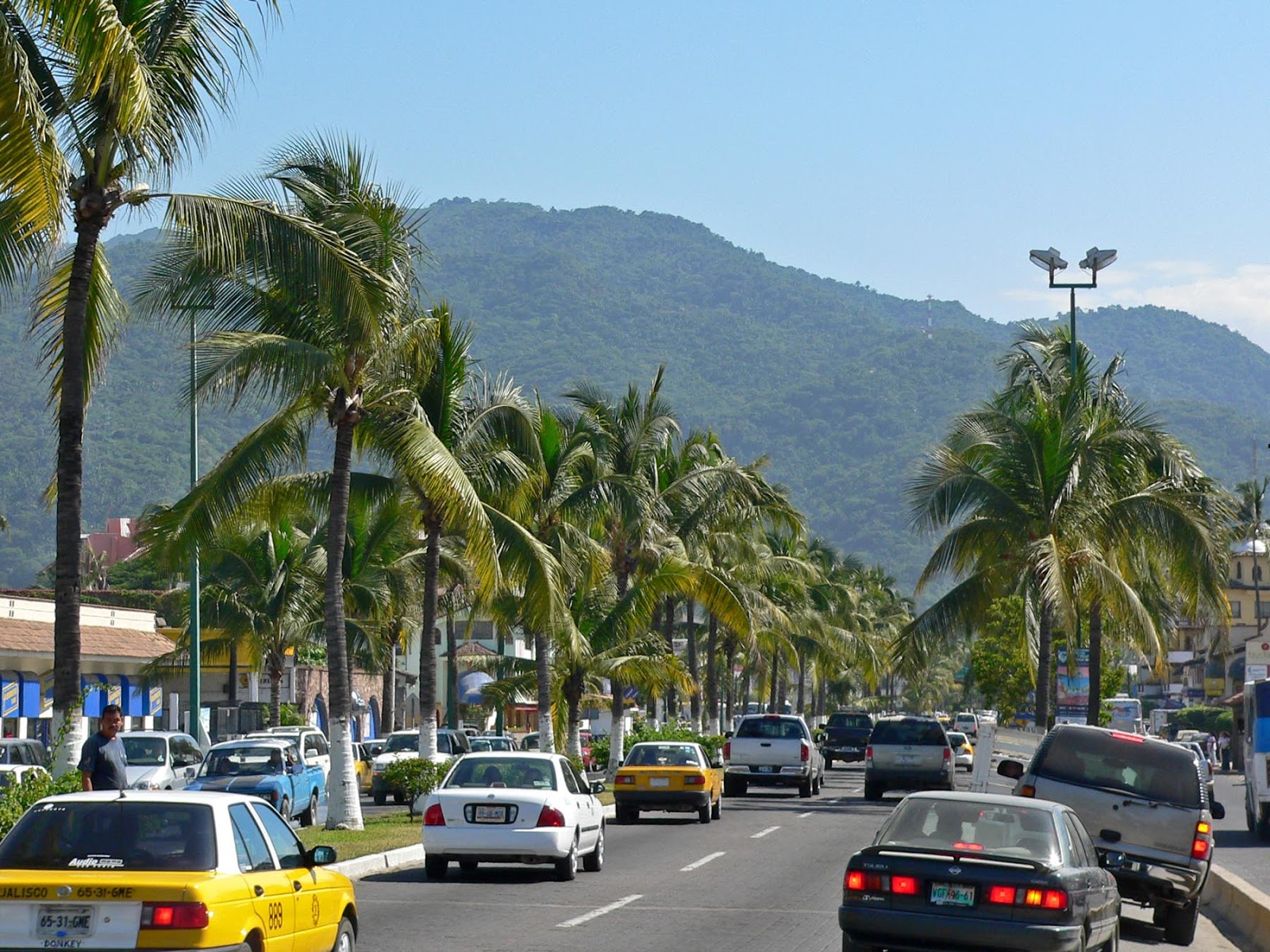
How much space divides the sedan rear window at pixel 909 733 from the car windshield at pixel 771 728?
1.84m

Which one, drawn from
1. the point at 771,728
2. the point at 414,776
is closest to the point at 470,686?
the point at 771,728

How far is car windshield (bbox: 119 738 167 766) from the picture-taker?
31359 mm

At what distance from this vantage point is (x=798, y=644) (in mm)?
83812

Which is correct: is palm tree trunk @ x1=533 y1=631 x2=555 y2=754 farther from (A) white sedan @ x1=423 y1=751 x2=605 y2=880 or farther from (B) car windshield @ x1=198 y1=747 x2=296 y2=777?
(A) white sedan @ x1=423 y1=751 x2=605 y2=880

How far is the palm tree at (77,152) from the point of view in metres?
14.7

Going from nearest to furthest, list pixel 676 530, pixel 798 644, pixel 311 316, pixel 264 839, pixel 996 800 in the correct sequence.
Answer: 1. pixel 264 839
2. pixel 996 800
3. pixel 311 316
4. pixel 676 530
5. pixel 798 644

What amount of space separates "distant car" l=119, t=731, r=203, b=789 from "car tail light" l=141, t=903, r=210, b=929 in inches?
785

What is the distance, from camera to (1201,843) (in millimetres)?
16406

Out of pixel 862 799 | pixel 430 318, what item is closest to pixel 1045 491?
pixel 862 799

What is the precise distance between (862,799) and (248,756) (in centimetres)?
1658

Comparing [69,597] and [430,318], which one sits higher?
[430,318]

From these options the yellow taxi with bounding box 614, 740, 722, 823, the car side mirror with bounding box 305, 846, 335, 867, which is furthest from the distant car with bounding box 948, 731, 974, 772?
the car side mirror with bounding box 305, 846, 335, 867

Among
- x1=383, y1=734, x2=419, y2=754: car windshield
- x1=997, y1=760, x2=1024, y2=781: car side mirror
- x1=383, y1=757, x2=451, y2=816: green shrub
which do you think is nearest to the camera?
x1=997, y1=760, x2=1024, y2=781: car side mirror

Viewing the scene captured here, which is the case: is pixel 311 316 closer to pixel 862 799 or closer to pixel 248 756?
pixel 248 756
